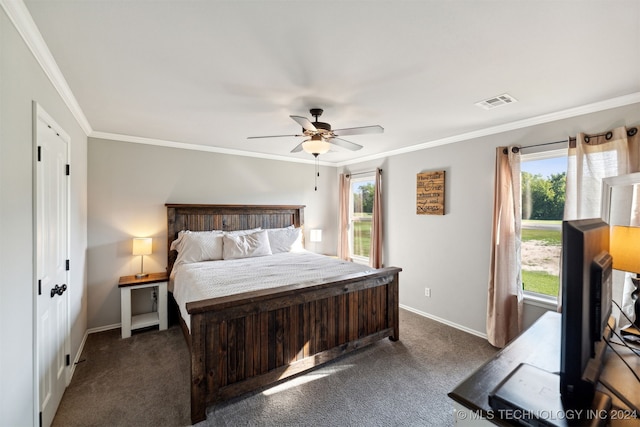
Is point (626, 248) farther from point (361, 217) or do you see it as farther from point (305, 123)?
point (361, 217)

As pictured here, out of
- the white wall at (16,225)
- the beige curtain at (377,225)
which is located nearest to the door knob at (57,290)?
the white wall at (16,225)

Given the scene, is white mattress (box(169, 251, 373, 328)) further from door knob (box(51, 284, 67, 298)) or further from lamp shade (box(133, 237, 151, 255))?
door knob (box(51, 284, 67, 298))

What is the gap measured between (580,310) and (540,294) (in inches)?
108

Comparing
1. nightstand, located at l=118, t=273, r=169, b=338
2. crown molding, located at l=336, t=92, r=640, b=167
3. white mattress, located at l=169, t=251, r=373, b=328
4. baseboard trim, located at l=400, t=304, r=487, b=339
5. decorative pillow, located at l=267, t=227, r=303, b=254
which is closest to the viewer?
crown molding, located at l=336, t=92, r=640, b=167

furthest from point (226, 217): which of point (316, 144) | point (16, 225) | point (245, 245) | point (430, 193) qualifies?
point (430, 193)

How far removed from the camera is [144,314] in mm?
3604

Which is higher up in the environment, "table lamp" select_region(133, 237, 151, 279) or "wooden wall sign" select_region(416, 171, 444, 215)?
"wooden wall sign" select_region(416, 171, 444, 215)

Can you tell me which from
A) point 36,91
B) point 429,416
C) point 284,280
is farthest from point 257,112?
point 429,416

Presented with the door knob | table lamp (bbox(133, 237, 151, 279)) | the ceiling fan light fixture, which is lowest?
the door knob

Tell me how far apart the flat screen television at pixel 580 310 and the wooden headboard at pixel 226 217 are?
4.11m

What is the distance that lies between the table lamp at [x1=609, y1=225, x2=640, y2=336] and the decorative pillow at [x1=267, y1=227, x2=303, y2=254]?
3.71 metres

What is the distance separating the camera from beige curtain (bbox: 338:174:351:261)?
17.5ft

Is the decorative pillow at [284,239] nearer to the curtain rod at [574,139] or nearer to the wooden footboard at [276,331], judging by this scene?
the wooden footboard at [276,331]

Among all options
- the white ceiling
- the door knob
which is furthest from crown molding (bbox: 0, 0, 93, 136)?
the door knob
